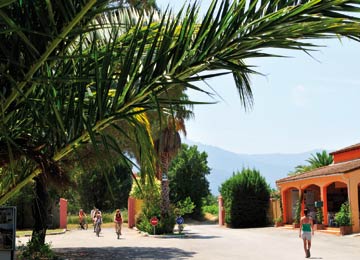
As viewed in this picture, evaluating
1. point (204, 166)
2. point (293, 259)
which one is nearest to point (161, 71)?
point (293, 259)

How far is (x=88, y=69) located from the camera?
4039mm

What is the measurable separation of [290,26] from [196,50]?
717 millimetres

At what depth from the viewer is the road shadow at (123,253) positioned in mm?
18359

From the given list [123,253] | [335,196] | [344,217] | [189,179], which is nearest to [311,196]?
[335,196]

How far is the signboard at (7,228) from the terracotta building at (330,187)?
22.2m

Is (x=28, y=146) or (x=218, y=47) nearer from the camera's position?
(x=218, y=47)

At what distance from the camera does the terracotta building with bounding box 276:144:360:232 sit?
27203mm

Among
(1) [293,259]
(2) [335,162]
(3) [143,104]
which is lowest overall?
(1) [293,259]

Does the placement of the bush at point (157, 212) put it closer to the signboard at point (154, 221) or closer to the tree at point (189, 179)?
the signboard at point (154, 221)

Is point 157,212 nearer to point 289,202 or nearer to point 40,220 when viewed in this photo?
point 289,202

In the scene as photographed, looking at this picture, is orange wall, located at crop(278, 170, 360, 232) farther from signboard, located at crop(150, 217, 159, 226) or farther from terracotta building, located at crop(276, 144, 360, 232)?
signboard, located at crop(150, 217, 159, 226)

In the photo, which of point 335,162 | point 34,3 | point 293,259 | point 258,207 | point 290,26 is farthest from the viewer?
point 258,207

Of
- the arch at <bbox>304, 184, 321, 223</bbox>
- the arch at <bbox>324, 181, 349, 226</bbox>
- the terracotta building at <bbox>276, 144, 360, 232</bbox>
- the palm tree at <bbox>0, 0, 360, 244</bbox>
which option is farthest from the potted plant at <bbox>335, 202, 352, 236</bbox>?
the palm tree at <bbox>0, 0, 360, 244</bbox>

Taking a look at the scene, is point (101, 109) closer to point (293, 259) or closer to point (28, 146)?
point (28, 146)
